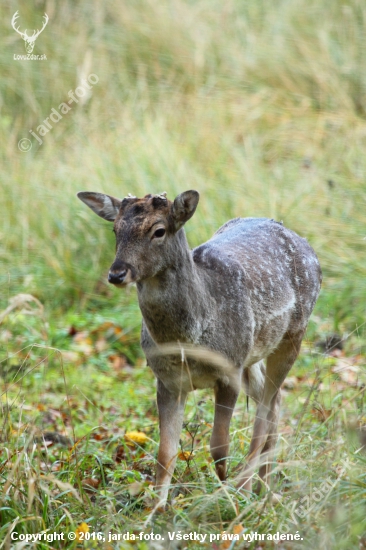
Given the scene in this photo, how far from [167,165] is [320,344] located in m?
3.11

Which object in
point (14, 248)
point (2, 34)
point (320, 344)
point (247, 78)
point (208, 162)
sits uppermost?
point (2, 34)

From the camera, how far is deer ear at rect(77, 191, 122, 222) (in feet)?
17.0

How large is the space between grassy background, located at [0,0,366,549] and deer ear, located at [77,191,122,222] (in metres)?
0.80

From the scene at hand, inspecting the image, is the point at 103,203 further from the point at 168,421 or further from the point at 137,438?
the point at 137,438

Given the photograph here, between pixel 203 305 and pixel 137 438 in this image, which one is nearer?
pixel 203 305

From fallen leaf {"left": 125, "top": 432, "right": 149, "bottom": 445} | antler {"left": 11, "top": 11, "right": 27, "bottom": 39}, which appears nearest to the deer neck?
fallen leaf {"left": 125, "top": 432, "right": 149, "bottom": 445}

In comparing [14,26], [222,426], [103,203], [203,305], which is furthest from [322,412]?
[14,26]

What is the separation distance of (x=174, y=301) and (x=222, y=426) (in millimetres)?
826

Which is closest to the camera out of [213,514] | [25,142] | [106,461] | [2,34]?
[213,514]

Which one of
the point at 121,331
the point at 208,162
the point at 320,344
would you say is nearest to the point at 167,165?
the point at 208,162

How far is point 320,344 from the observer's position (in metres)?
8.59

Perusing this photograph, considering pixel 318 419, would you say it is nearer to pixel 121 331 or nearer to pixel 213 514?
pixel 213 514

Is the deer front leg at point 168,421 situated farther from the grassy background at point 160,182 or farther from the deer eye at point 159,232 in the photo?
the deer eye at point 159,232

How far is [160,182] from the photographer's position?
10.2 meters
